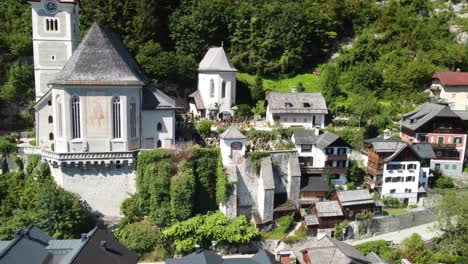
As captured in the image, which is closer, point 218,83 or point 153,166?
point 153,166

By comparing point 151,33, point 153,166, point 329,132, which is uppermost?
point 151,33

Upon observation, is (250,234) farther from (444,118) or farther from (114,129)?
(444,118)

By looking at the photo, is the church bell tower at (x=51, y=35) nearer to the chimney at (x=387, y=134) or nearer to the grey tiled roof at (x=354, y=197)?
the grey tiled roof at (x=354, y=197)

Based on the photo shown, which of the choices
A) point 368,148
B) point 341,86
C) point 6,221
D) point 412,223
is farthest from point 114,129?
point 341,86

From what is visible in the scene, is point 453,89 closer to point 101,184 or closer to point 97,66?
point 97,66

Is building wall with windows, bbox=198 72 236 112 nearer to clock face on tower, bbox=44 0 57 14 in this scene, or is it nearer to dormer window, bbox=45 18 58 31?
dormer window, bbox=45 18 58 31

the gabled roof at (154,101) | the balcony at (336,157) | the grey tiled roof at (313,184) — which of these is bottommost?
the grey tiled roof at (313,184)

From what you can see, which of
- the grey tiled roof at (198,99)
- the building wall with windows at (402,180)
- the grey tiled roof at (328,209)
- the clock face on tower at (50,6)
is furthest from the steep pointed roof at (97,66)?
the building wall with windows at (402,180)
